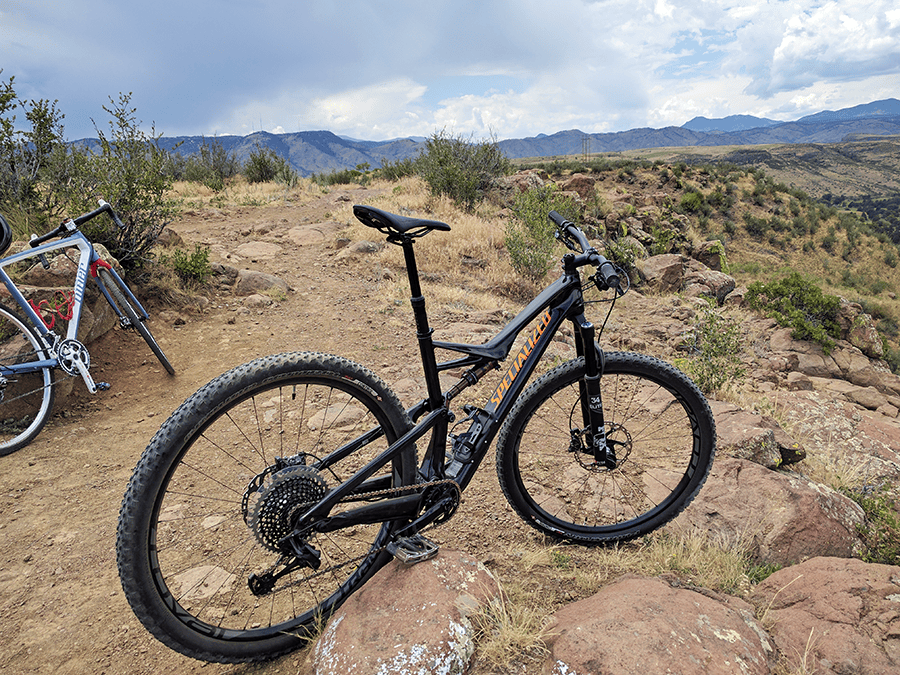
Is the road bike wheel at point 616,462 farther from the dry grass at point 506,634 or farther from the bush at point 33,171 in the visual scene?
the bush at point 33,171

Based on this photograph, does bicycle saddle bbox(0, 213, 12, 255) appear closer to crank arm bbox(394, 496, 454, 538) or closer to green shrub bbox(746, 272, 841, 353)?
crank arm bbox(394, 496, 454, 538)

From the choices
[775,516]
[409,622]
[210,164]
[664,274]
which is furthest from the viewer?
[210,164]

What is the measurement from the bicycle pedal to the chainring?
17.1 inches

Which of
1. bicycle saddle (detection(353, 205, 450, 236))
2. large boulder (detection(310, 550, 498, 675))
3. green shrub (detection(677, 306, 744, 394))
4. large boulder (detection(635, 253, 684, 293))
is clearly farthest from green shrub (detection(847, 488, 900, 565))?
large boulder (detection(635, 253, 684, 293))

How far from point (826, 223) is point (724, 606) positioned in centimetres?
3835

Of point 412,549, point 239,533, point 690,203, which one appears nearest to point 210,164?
point 239,533

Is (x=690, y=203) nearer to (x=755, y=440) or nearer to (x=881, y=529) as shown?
(x=755, y=440)

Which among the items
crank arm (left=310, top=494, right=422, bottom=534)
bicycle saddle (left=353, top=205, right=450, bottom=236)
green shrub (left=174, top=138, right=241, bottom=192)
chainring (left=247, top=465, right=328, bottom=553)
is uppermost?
green shrub (left=174, top=138, right=241, bottom=192)

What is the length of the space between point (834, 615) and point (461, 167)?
45.4 feet

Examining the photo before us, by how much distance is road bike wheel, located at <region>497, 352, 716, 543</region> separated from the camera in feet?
7.99

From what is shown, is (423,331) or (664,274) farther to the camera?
(664,274)

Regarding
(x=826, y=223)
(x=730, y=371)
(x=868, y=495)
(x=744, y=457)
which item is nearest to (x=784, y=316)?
(x=730, y=371)

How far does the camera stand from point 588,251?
2297mm

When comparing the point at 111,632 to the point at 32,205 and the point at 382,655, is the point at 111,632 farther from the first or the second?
the point at 32,205
